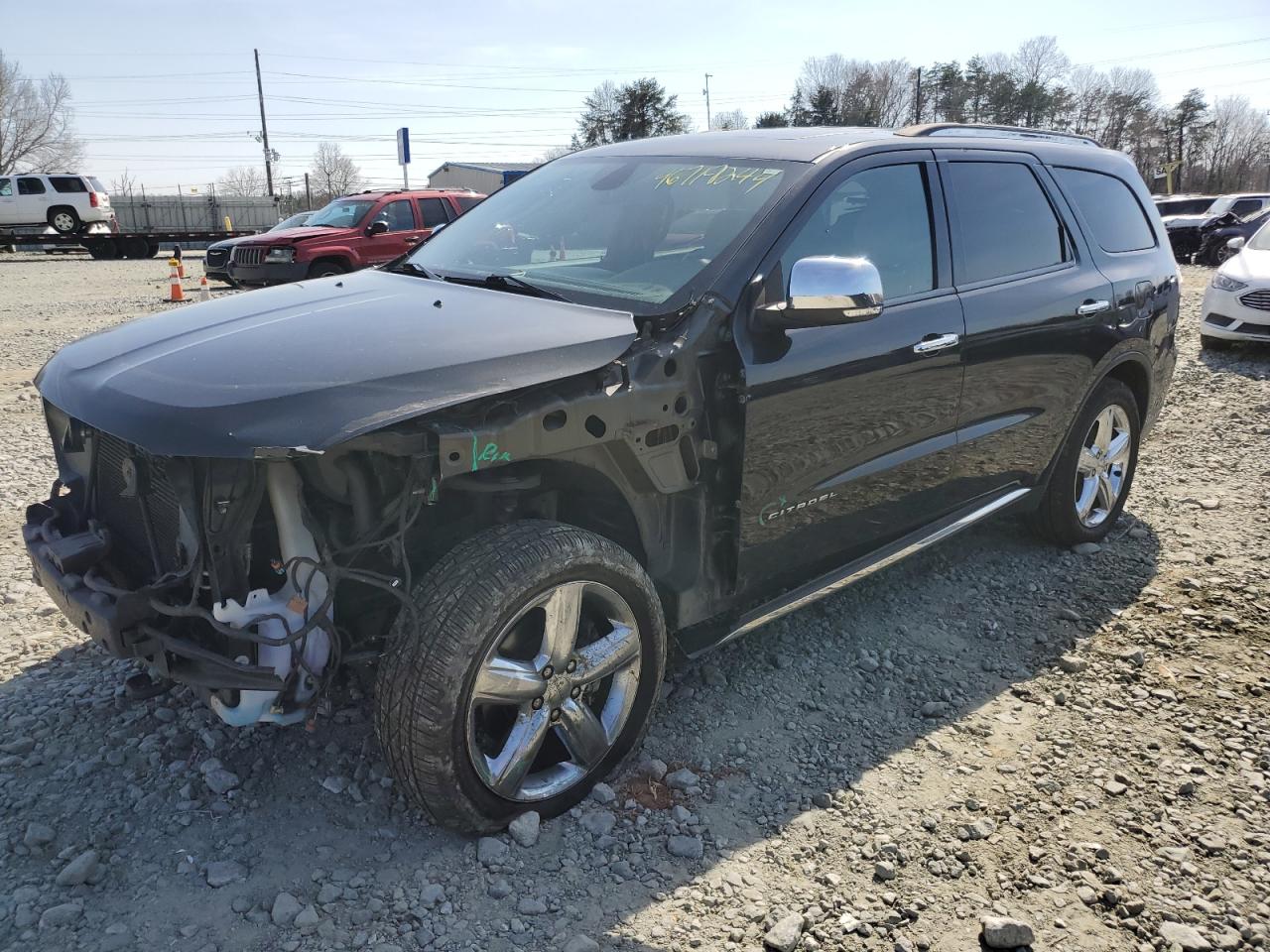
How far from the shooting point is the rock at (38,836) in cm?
253

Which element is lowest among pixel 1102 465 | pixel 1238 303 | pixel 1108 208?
pixel 1102 465

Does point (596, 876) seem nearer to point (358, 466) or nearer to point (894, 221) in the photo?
point (358, 466)

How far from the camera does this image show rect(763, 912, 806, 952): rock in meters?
2.29

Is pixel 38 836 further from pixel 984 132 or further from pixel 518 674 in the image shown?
pixel 984 132

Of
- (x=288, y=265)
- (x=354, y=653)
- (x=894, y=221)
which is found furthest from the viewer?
(x=288, y=265)

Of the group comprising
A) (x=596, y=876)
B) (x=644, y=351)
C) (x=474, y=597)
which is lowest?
(x=596, y=876)

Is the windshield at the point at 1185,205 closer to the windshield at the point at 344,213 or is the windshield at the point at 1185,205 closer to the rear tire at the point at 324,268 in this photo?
the windshield at the point at 344,213

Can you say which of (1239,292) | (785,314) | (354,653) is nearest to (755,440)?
(785,314)

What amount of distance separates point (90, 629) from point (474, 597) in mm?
1019

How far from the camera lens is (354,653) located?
8.52ft

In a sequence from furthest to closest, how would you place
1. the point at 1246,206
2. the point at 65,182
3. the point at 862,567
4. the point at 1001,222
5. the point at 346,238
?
the point at 65,182 < the point at 1246,206 < the point at 346,238 < the point at 1001,222 < the point at 862,567

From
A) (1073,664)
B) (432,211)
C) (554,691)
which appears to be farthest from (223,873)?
(432,211)

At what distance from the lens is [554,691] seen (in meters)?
2.60

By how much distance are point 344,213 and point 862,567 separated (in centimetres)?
1357
